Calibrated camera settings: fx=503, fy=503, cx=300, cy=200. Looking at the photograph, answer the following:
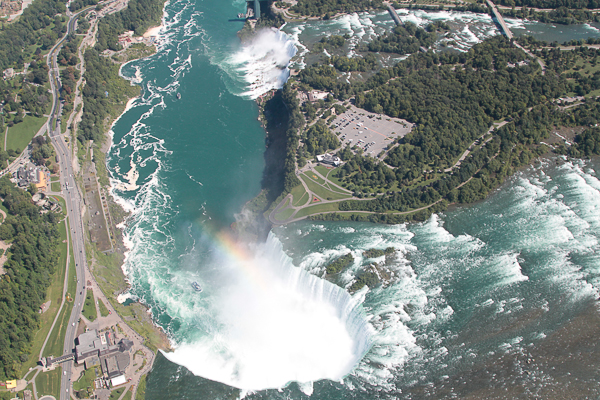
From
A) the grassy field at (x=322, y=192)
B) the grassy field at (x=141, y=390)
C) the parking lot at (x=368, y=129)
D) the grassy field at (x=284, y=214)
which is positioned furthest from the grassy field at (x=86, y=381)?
the parking lot at (x=368, y=129)

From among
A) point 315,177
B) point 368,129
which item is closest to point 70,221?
point 315,177

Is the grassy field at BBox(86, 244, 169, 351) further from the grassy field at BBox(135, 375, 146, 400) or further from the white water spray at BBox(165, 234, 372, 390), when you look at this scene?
the grassy field at BBox(135, 375, 146, 400)

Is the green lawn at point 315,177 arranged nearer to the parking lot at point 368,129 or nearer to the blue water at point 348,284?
the blue water at point 348,284

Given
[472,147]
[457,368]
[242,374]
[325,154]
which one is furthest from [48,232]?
[472,147]

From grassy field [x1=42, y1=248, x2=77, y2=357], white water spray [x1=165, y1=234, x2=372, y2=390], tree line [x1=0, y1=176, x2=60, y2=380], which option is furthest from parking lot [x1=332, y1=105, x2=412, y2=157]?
tree line [x1=0, y1=176, x2=60, y2=380]

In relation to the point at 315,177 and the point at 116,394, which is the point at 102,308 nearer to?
the point at 116,394

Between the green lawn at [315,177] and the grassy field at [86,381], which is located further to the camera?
the green lawn at [315,177]
